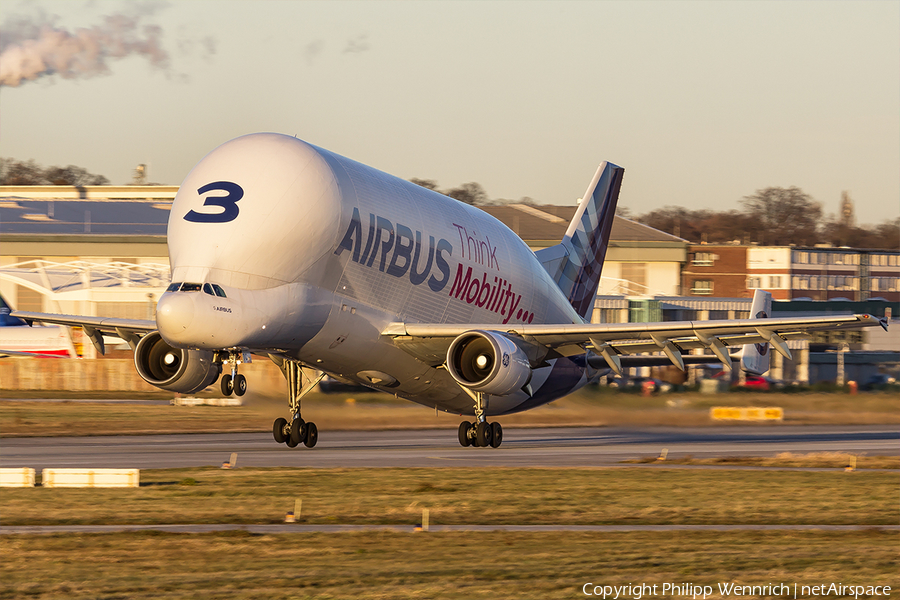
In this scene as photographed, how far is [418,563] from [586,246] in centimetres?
2884

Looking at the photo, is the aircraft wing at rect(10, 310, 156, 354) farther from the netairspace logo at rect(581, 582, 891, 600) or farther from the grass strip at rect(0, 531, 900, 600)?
the netairspace logo at rect(581, 582, 891, 600)

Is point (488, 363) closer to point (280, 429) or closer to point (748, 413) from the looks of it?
point (280, 429)

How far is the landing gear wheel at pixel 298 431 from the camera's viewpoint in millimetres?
36219

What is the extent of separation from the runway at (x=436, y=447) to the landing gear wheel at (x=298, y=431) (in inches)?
181

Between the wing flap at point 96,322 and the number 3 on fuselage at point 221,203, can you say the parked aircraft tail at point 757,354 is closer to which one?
the wing flap at point 96,322

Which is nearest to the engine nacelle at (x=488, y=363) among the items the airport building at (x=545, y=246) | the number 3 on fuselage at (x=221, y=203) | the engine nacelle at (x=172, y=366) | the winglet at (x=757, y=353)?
the engine nacelle at (x=172, y=366)

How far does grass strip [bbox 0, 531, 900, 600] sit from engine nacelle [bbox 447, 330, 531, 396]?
7.27 metres

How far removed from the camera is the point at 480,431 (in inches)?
1411

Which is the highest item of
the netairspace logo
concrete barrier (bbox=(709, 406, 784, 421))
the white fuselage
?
the white fuselage

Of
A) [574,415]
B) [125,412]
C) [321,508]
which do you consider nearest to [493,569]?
[321,508]

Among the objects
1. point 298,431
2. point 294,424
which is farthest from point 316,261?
point 298,431

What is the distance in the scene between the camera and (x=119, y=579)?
794 inches

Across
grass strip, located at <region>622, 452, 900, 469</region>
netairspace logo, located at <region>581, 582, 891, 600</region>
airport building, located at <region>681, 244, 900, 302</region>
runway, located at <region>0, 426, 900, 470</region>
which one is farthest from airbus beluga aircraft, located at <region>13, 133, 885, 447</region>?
airport building, located at <region>681, 244, 900, 302</region>

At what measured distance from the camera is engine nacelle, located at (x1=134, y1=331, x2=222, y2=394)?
1324 inches
